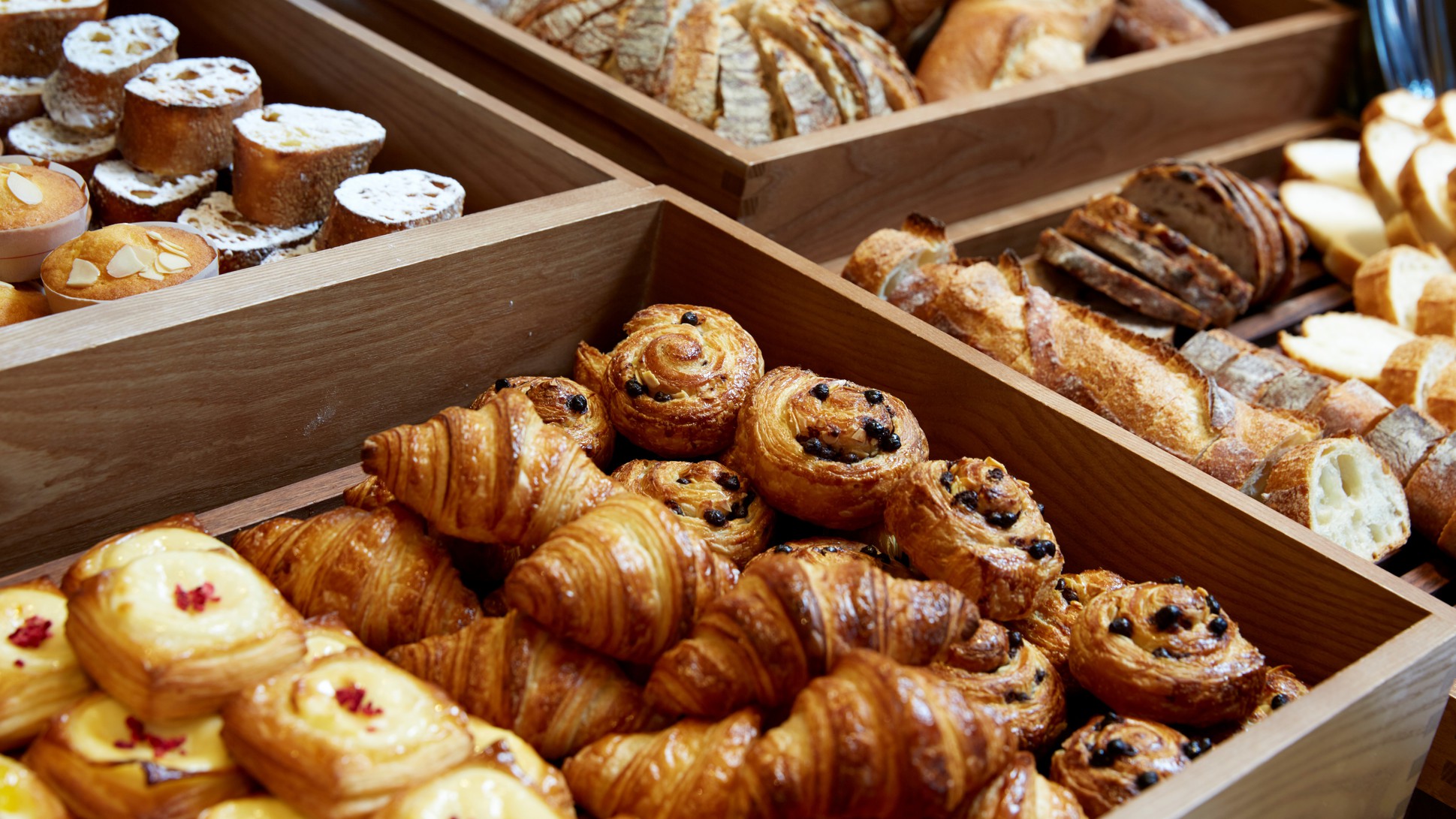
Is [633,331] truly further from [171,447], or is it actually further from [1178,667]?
[1178,667]

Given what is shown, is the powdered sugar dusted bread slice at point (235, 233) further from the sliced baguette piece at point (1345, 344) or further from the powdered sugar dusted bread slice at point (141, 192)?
the sliced baguette piece at point (1345, 344)

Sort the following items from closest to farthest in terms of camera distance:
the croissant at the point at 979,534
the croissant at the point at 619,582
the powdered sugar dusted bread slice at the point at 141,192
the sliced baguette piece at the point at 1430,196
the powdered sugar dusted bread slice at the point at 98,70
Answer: the croissant at the point at 619,582
the croissant at the point at 979,534
the powdered sugar dusted bread slice at the point at 141,192
the powdered sugar dusted bread slice at the point at 98,70
the sliced baguette piece at the point at 1430,196

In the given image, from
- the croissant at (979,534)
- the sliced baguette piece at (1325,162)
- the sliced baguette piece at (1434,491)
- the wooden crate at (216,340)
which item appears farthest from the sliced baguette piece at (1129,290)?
the croissant at (979,534)

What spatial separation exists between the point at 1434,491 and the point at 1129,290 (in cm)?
90

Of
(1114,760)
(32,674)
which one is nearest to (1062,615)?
(1114,760)

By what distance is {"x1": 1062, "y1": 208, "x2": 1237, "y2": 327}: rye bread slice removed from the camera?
122 inches

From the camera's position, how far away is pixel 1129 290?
309 centimetres

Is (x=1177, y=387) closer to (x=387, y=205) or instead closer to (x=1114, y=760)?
(x=1114, y=760)

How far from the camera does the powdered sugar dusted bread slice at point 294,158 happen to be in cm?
239

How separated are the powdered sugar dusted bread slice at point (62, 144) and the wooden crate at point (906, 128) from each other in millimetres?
1046

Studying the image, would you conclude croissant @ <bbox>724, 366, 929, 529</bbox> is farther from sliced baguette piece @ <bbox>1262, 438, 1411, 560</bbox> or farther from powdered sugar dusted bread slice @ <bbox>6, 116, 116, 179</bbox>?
powdered sugar dusted bread slice @ <bbox>6, 116, 116, 179</bbox>

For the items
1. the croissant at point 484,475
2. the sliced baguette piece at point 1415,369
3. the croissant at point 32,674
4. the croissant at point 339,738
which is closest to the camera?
the croissant at point 339,738

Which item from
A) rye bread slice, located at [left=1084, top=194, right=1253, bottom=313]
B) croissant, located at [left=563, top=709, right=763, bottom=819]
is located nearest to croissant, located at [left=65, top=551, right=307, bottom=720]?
croissant, located at [left=563, top=709, right=763, bottom=819]

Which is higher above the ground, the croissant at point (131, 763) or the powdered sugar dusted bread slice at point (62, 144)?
the powdered sugar dusted bread slice at point (62, 144)
